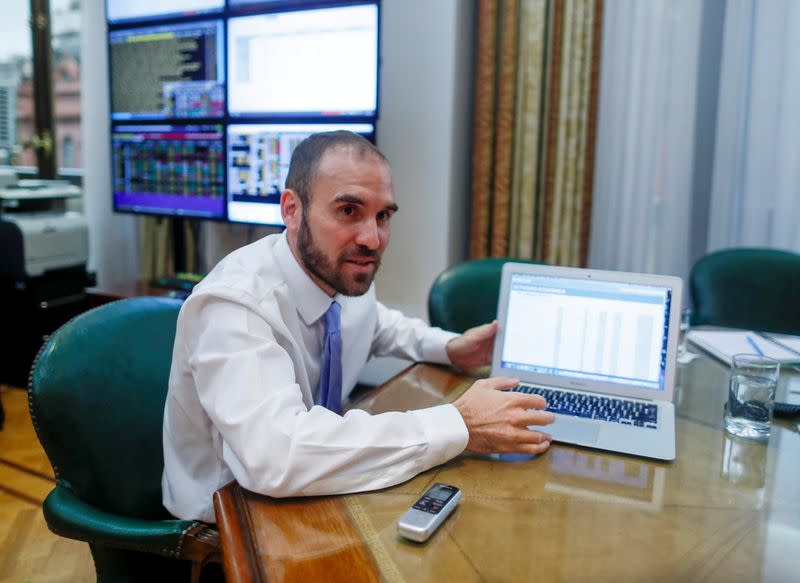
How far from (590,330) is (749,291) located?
1.21 metres

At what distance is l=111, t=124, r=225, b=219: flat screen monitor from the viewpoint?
2.77m

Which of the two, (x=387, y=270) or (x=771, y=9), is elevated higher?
(x=771, y=9)

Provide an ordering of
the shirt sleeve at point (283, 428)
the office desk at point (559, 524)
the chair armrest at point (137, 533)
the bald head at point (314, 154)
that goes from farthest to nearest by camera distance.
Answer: the bald head at point (314, 154) → the chair armrest at point (137, 533) → the shirt sleeve at point (283, 428) → the office desk at point (559, 524)

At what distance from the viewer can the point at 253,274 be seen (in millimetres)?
1149

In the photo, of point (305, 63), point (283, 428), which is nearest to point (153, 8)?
point (305, 63)

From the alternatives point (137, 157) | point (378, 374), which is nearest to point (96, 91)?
point (137, 157)

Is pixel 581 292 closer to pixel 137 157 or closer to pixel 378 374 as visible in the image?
pixel 378 374

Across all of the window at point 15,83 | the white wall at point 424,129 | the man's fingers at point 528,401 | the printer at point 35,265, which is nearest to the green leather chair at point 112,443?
the man's fingers at point 528,401

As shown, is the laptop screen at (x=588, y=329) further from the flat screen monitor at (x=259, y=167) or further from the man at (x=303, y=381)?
the flat screen monitor at (x=259, y=167)

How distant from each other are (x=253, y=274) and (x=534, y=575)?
66 centimetres

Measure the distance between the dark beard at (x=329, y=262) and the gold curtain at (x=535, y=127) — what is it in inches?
61.1

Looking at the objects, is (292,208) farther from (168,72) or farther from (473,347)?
(168,72)

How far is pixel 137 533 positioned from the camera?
3.32 ft

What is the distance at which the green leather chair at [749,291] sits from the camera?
220 centimetres
